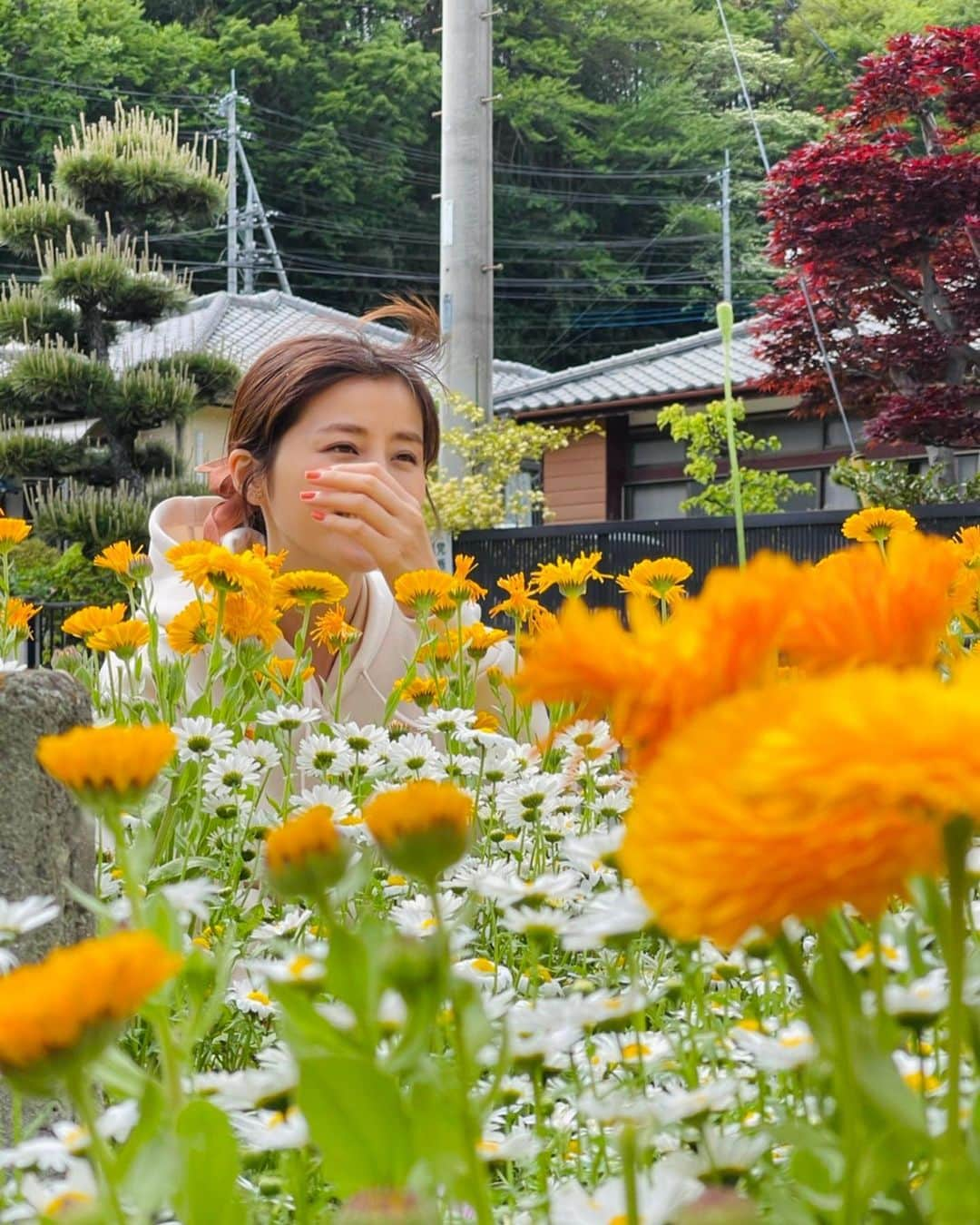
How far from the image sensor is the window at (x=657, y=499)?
1235 centimetres

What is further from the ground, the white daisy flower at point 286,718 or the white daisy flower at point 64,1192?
the white daisy flower at point 286,718

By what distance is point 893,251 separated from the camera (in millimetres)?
8438

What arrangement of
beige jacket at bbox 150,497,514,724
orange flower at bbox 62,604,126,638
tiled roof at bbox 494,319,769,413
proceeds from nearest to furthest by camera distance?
orange flower at bbox 62,604,126,638
beige jacket at bbox 150,497,514,724
tiled roof at bbox 494,319,769,413

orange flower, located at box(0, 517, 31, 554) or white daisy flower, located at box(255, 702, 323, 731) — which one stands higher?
orange flower, located at box(0, 517, 31, 554)

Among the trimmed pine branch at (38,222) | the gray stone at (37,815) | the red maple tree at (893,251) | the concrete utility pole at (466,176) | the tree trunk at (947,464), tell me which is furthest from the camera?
the trimmed pine branch at (38,222)

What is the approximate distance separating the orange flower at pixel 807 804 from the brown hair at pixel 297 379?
5.24 feet

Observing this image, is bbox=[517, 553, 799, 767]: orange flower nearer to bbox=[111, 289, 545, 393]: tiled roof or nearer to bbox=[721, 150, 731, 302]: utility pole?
bbox=[111, 289, 545, 393]: tiled roof

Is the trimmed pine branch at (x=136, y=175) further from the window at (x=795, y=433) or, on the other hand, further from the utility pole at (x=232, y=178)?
the utility pole at (x=232, y=178)

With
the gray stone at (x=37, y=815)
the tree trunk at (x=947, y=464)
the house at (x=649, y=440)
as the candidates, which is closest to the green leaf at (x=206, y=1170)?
the gray stone at (x=37, y=815)

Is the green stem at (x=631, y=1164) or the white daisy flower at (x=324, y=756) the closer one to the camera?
the green stem at (x=631, y=1164)

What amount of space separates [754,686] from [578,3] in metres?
25.7

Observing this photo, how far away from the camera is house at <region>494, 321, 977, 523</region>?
11523mm

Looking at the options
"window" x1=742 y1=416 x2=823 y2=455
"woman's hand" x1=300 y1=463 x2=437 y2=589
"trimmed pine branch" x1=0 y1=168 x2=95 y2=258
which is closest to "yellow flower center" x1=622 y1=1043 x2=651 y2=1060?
"woman's hand" x1=300 y1=463 x2=437 y2=589

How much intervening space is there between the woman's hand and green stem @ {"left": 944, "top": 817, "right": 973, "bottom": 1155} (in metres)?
1.29
